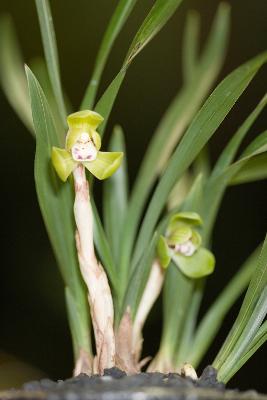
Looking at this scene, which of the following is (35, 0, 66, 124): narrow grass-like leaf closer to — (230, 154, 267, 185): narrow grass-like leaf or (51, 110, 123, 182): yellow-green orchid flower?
(51, 110, 123, 182): yellow-green orchid flower

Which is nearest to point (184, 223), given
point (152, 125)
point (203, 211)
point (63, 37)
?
point (203, 211)

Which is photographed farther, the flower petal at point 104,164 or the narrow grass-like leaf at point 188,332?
the narrow grass-like leaf at point 188,332

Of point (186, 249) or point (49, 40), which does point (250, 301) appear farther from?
point (49, 40)

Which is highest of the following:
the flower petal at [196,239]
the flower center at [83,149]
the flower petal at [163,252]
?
the flower center at [83,149]

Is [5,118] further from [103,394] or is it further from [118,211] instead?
[103,394]

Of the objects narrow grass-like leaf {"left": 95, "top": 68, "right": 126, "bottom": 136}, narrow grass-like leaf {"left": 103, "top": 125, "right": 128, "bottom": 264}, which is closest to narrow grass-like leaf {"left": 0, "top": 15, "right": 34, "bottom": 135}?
narrow grass-like leaf {"left": 103, "top": 125, "right": 128, "bottom": 264}

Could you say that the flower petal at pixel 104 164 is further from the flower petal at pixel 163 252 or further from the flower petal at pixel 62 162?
the flower petal at pixel 163 252

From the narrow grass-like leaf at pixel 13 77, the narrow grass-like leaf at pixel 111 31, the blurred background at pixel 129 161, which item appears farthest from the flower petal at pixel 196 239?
the blurred background at pixel 129 161
